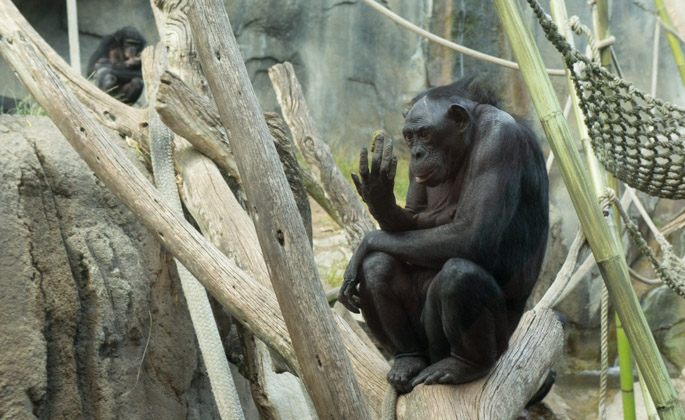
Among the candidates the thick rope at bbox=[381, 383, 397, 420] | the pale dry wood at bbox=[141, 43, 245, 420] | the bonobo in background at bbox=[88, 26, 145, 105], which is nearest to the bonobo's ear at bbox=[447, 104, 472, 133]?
the thick rope at bbox=[381, 383, 397, 420]

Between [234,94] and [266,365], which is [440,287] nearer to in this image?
[234,94]

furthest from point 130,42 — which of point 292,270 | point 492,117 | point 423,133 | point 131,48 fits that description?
point 292,270

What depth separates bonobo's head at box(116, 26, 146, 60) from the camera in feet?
25.7

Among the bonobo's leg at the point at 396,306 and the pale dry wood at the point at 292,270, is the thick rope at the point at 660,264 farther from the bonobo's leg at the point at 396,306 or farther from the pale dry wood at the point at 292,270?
the pale dry wood at the point at 292,270

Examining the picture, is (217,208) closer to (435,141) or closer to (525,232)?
(435,141)

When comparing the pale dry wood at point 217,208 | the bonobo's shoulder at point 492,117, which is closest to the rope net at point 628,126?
the bonobo's shoulder at point 492,117

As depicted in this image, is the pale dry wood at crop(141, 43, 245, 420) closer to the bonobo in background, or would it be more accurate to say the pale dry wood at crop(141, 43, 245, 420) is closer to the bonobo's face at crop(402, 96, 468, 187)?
the bonobo's face at crop(402, 96, 468, 187)

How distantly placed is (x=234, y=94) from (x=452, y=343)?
41.3 inches

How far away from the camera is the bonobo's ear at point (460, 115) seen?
2.54m

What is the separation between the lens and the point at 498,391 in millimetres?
2295

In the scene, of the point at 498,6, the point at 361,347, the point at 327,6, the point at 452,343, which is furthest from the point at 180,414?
the point at 327,6

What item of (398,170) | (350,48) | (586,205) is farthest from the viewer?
(350,48)

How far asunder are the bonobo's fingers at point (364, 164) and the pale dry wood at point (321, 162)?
1.99 m

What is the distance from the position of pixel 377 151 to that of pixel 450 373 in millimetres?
747
